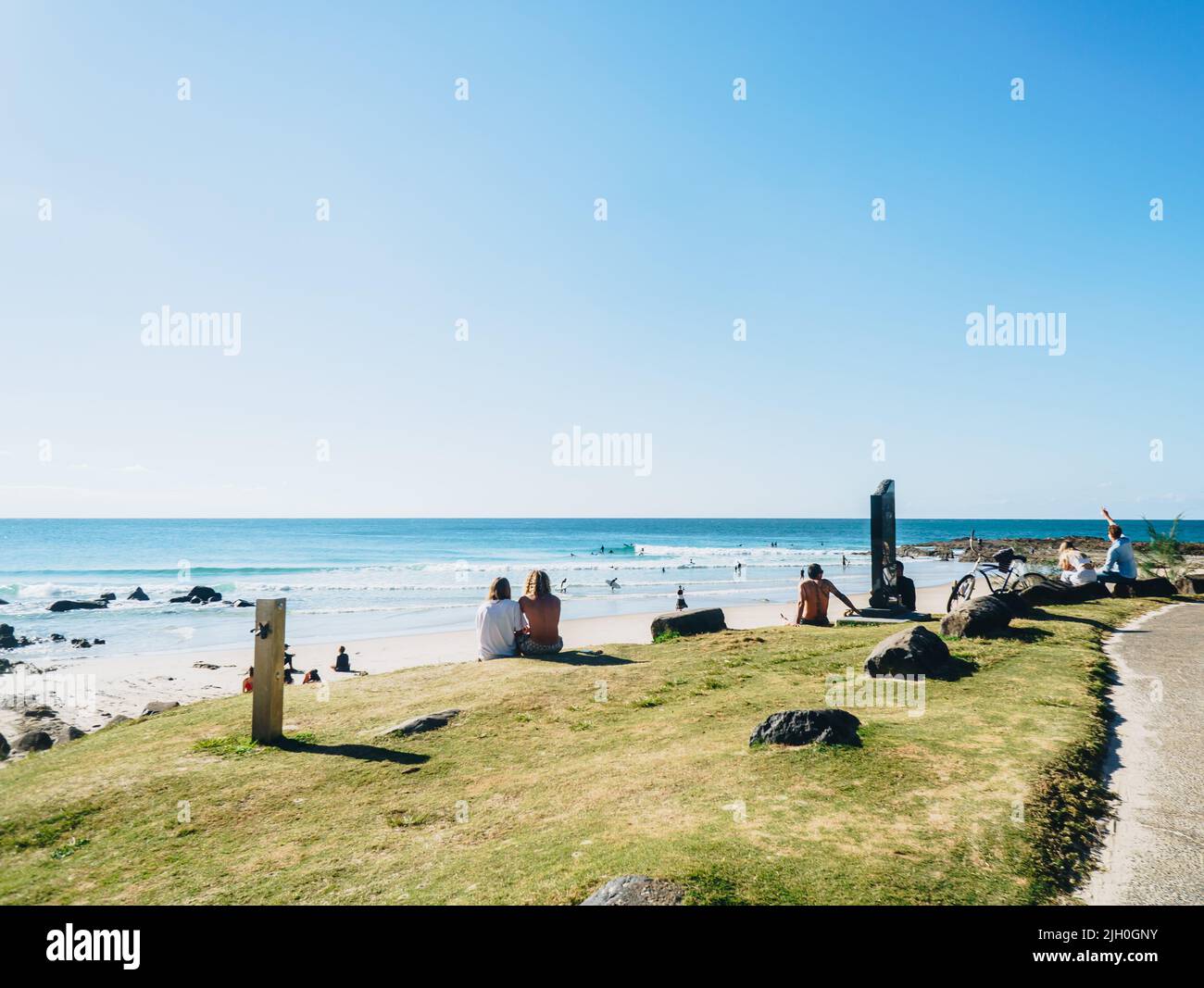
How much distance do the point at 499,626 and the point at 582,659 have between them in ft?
5.16

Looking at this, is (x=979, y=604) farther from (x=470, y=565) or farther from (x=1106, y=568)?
(x=470, y=565)

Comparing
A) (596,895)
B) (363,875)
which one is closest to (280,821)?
(363,875)

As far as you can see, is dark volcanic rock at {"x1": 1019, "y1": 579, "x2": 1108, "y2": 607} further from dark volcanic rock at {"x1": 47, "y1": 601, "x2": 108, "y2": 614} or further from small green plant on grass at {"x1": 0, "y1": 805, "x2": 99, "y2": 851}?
dark volcanic rock at {"x1": 47, "y1": 601, "x2": 108, "y2": 614}

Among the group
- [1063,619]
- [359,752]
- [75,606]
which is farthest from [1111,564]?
[75,606]

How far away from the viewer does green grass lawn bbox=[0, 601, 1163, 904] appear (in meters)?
4.35

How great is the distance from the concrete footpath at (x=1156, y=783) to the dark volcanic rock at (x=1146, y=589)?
785 cm

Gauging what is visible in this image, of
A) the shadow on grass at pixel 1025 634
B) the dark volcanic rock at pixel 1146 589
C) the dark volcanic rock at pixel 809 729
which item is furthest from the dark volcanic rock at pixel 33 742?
the dark volcanic rock at pixel 1146 589

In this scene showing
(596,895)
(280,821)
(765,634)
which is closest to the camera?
(596,895)

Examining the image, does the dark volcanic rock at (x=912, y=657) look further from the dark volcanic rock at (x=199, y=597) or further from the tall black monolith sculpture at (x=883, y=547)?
the dark volcanic rock at (x=199, y=597)

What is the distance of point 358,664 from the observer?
22.3 meters

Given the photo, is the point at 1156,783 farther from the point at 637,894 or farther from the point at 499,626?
the point at 499,626

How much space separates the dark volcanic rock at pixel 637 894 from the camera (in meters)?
3.69

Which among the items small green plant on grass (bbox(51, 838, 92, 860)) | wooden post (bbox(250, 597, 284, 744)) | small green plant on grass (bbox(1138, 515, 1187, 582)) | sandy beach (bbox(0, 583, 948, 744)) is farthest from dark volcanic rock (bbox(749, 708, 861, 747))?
small green plant on grass (bbox(1138, 515, 1187, 582))
